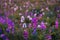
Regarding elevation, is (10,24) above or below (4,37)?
above

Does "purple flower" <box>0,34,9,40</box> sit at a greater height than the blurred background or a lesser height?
lesser

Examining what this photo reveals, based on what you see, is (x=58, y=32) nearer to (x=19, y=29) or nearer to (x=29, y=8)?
(x=19, y=29)

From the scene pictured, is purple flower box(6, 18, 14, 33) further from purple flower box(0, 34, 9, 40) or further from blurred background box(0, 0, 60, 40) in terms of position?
purple flower box(0, 34, 9, 40)

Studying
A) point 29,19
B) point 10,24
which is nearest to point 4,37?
point 10,24

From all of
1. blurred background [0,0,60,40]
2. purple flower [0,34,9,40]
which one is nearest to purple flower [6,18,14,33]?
blurred background [0,0,60,40]

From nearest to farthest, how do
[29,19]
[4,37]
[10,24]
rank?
1. [4,37]
2. [10,24]
3. [29,19]

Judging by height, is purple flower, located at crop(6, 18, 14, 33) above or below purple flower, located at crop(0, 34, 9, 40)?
above

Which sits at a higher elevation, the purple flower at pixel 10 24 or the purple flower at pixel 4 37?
the purple flower at pixel 10 24

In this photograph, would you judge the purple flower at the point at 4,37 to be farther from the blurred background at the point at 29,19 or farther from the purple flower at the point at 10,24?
the purple flower at the point at 10,24

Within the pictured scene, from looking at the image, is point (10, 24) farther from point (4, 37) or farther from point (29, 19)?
point (29, 19)

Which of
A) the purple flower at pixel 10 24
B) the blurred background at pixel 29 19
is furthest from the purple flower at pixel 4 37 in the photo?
the purple flower at pixel 10 24

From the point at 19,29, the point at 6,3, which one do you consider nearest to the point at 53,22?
the point at 19,29
